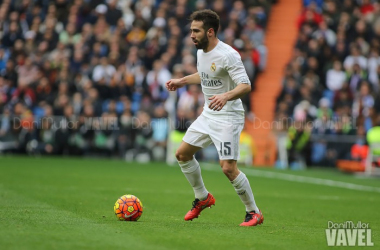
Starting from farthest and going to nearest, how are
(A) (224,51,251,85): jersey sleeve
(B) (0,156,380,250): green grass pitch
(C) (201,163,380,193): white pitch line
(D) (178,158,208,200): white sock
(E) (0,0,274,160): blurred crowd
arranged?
(E) (0,0,274,160): blurred crowd → (C) (201,163,380,193): white pitch line → (D) (178,158,208,200): white sock → (A) (224,51,251,85): jersey sleeve → (B) (0,156,380,250): green grass pitch

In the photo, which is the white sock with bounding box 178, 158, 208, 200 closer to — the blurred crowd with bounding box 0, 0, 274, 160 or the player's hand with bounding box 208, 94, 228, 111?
the player's hand with bounding box 208, 94, 228, 111

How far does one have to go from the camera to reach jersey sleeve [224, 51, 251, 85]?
27.6 feet

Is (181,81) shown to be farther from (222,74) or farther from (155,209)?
(155,209)

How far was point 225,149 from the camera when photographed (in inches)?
337

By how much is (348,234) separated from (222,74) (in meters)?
2.35

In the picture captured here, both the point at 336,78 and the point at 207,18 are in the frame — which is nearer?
the point at 207,18

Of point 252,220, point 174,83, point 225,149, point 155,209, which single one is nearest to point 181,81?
point 174,83

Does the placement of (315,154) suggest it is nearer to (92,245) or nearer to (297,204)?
(297,204)

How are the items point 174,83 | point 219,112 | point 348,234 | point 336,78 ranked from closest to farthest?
1. point 348,234
2. point 219,112
3. point 174,83
4. point 336,78

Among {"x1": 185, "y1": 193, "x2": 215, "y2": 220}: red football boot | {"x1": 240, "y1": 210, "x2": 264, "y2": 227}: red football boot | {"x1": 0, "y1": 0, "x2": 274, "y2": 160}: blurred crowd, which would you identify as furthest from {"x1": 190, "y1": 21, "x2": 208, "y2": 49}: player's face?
{"x1": 0, "y1": 0, "x2": 274, "y2": 160}: blurred crowd

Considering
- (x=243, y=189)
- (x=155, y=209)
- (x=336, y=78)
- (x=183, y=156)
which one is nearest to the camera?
(x=243, y=189)

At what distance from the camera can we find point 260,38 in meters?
25.8

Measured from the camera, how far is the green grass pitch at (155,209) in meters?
6.95

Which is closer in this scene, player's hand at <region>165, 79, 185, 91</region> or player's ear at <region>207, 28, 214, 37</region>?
player's ear at <region>207, 28, 214, 37</region>
